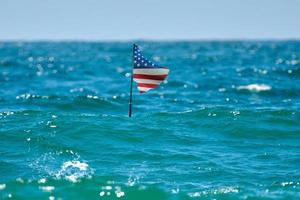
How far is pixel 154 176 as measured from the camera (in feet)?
53.9

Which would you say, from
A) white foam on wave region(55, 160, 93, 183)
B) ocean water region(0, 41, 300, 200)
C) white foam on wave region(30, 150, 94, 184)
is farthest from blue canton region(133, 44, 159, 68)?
white foam on wave region(55, 160, 93, 183)

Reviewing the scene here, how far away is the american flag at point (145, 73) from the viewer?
62.6ft

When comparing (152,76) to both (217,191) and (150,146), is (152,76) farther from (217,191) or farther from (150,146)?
(217,191)

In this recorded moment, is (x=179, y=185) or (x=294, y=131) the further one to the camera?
(x=294, y=131)

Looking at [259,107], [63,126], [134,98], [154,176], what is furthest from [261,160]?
[134,98]

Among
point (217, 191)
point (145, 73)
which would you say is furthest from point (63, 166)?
point (217, 191)

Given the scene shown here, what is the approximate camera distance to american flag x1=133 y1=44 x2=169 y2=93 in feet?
62.6

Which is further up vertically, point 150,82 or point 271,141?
point 150,82

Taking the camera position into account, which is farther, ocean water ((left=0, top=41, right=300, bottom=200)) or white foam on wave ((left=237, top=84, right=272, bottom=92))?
white foam on wave ((left=237, top=84, right=272, bottom=92))

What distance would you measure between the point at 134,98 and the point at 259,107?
7.34 meters

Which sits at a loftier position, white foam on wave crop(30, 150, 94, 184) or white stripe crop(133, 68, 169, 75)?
white stripe crop(133, 68, 169, 75)

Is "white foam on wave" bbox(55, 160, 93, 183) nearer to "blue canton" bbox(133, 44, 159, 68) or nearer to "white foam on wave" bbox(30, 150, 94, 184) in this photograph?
"white foam on wave" bbox(30, 150, 94, 184)

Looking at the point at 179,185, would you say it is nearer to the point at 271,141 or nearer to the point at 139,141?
the point at 139,141

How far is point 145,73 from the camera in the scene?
1927cm
